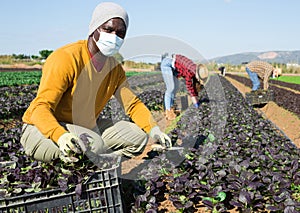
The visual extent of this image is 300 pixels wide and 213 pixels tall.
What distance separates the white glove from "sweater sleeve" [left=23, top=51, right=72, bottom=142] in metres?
0.08

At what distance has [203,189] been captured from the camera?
118 inches

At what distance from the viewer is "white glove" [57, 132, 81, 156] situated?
90.2 inches

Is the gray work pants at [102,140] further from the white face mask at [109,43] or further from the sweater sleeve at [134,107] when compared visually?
the white face mask at [109,43]

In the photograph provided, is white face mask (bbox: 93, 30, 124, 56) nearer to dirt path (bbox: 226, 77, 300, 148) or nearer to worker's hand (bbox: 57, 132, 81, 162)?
worker's hand (bbox: 57, 132, 81, 162)

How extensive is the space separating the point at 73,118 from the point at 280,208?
1805mm

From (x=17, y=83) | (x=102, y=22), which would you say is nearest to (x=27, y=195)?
(x=102, y=22)

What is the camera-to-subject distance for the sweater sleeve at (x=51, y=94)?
2414 millimetres

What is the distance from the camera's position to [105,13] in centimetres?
277

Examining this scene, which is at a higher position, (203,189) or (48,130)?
(48,130)

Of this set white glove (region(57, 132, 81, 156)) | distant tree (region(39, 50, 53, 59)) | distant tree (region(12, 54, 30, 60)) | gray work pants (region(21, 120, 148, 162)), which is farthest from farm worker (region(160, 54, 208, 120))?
distant tree (region(39, 50, 53, 59))

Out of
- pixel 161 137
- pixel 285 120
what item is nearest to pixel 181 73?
pixel 285 120

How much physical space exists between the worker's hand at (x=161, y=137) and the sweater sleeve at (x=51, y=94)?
0.96 m

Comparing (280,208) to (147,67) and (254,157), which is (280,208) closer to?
(254,157)

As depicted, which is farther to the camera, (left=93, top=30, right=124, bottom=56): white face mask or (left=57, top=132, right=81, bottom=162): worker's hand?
(left=93, top=30, right=124, bottom=56): white face mask
